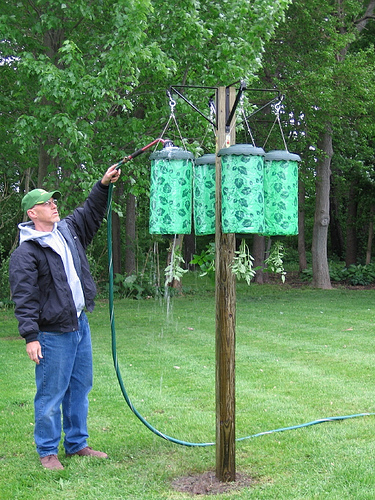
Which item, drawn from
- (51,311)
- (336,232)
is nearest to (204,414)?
(51,311)

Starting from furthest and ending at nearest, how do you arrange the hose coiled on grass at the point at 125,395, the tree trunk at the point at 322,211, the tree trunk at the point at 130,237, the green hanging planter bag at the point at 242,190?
the tree trunk at the point at 322,211 → the tree trunk at the point at 130,237 → the hose coiled on grass at the point at 125,395 → the green hanging planter bag at the point at 242,190

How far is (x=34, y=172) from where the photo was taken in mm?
15844

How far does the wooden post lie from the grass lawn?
24 cm

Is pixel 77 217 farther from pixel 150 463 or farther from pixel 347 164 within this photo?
pixel 347 164

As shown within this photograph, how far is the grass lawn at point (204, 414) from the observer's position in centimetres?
368

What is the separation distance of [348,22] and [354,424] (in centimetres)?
1493

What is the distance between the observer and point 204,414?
16.7 feet

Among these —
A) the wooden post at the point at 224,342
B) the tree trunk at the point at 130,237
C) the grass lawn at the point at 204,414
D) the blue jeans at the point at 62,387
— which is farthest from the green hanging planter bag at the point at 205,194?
the tree trunk at the point at 130,237

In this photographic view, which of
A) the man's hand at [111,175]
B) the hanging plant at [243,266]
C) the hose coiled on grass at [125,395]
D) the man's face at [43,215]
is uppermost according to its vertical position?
the man's hand at [111,175]

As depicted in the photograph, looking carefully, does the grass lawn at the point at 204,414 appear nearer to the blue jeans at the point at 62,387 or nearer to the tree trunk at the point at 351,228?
the blue jeans at the point at 62,387

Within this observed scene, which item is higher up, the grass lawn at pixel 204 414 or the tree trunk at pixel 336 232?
the tree trunk at pixel 336 232

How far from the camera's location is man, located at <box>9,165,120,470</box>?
3.75 metres

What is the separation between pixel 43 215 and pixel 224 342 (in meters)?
1.41

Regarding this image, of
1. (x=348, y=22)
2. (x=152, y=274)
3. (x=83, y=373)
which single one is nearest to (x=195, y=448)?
(x=83, y=373)
